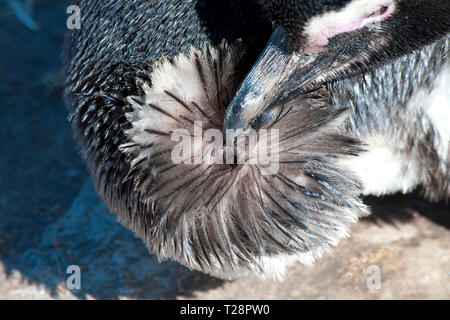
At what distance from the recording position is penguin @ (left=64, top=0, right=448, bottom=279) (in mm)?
1704

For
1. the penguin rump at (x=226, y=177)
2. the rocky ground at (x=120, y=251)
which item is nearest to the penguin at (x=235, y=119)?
the penguin rump at (x=226, y=177)

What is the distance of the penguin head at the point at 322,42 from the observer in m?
1.58

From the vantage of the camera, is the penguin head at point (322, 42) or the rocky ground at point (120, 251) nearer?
the penguin head at point (322, 42)

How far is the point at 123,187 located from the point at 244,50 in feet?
1.83

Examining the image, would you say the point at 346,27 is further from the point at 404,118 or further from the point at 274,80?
the point at 404,118

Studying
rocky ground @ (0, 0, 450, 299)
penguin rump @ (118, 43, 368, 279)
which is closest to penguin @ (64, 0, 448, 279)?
penguin rump @ (118, 43, 368, 279)

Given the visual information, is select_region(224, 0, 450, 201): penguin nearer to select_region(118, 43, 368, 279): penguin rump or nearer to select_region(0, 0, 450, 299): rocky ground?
select_region(118, 43, 368, 279): penguin rump

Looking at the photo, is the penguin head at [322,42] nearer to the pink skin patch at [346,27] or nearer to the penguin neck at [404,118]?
the pink skin patch at [346,27]

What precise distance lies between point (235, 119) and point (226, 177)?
24cm

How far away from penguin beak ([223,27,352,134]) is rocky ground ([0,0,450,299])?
A: 81 centimetres

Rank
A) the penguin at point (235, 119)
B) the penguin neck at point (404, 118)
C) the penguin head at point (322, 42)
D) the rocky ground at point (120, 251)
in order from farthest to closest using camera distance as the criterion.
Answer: the rocky ground at point (120, 251) < the penguin neck at point (404, 118) < the penguin at point (235, 119) < the penguin head at point (322, 42)

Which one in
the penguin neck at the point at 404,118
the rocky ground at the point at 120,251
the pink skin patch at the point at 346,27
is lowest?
the rocky ground at the point at 120,251

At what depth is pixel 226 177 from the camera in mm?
1815

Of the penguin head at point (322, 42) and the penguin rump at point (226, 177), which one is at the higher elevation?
the penguin head at point (322, 42)
